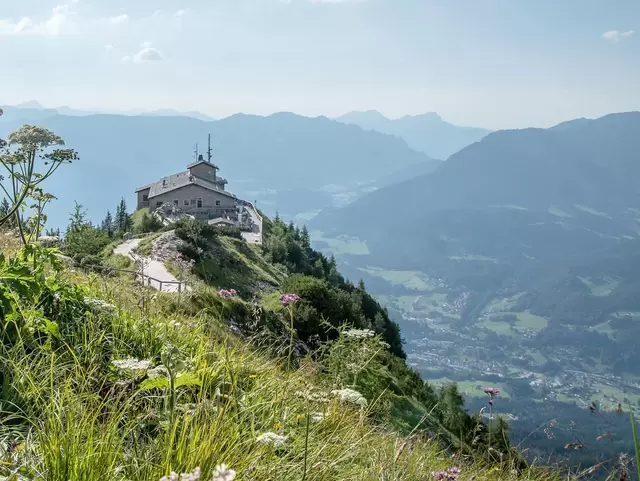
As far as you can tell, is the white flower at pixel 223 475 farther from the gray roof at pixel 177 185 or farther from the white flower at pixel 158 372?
the gray roof at pixel 177 185

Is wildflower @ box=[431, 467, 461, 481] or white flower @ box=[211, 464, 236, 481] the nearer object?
white flower @ box=[211, 464, 236, 481]

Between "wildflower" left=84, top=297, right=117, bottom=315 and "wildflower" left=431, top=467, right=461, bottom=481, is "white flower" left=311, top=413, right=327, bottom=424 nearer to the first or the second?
"wildflower" left=431, top=467, right=461, bottom=481

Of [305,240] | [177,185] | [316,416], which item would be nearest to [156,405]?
[316,416]

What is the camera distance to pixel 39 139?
548 cm

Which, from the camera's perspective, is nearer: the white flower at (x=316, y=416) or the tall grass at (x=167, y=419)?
the tall grass at (x=167, y=419)

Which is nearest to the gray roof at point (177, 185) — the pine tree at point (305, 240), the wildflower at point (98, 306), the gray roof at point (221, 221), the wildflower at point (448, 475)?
the gray roof at point (221, 221)

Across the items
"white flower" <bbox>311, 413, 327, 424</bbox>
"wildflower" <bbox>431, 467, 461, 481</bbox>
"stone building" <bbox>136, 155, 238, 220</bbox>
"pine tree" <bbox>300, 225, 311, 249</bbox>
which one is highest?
"white flower" <bbox>311, 413, 327, 424</bbox>

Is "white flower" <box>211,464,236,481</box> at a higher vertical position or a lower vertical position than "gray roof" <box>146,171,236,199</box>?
higher

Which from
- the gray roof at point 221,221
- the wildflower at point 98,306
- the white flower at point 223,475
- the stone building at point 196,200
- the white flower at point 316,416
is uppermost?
the white flower at point 223,475

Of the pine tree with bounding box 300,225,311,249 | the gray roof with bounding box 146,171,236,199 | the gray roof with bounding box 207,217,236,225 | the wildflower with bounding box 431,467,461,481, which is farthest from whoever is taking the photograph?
the pine tree with bounding box 300,225,311,249

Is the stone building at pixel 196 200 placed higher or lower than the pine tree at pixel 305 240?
higher

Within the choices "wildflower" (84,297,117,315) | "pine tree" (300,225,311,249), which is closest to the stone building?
"pine tree" (300,225,311,249)

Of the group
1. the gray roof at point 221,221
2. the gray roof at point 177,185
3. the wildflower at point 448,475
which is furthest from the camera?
the gray roof at point 177,185

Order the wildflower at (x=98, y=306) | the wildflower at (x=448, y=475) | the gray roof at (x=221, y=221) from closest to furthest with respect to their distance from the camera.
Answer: the wildflower at (x=448, y=475)
the wildflower at (x=98, y=306)
the gray roof at (x=221, y=221)
